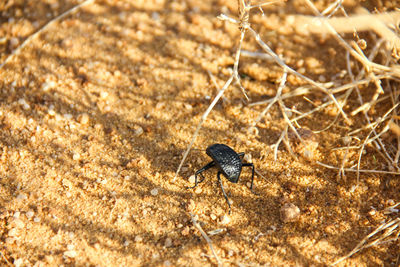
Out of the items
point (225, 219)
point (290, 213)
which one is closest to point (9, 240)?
point (225, 219)

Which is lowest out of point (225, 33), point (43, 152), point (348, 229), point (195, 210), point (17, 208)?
point (348, 229)

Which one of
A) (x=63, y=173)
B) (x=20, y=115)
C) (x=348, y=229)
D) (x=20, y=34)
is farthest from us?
(x=20, y=34)

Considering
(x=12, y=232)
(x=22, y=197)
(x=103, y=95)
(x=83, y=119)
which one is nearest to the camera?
(x=12, y=232)

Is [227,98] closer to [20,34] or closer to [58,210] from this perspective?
[58,210]

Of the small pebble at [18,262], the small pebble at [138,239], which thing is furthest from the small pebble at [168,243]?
the small pebble at [18,262]

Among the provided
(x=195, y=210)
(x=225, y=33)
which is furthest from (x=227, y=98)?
(x=195, y=210)

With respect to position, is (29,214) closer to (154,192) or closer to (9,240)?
(9,240)
